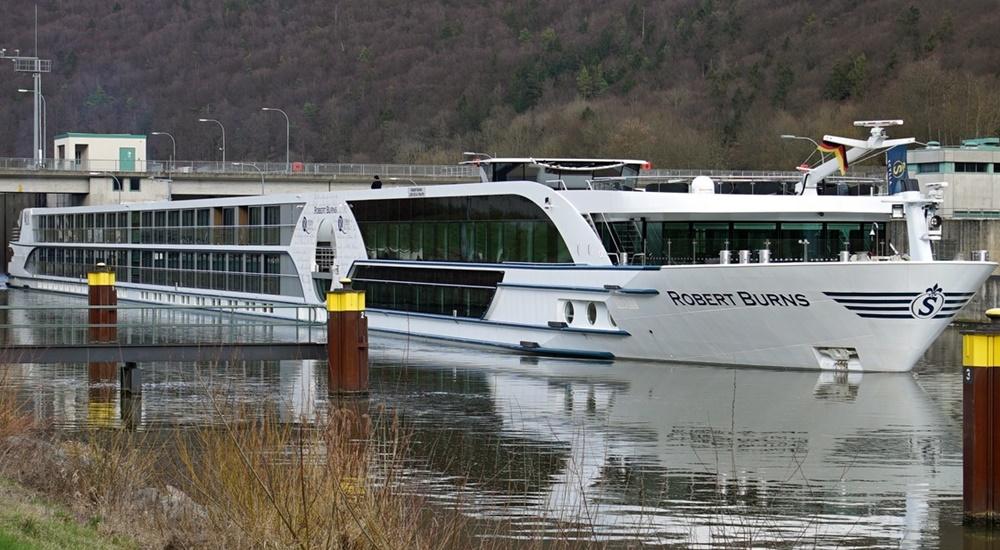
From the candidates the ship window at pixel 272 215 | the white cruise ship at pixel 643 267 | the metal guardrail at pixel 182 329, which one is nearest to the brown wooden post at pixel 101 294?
the metal guardrail at pixel 182 329

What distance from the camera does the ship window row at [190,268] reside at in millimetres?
45344

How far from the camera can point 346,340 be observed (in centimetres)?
2441

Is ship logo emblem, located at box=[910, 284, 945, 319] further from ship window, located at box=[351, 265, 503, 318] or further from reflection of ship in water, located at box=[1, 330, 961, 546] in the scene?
ship window, located at box=[351, 265, 503, 318]

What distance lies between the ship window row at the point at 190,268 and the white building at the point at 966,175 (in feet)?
86.7

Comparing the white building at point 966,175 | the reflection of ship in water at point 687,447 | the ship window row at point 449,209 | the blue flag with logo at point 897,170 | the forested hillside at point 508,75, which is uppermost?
the forested hillside at point 508,75

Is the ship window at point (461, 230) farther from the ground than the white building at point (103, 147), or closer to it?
closer to it

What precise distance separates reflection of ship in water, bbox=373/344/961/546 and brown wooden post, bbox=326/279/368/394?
40.9 inches

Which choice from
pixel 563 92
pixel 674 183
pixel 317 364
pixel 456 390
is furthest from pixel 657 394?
pixel 563 92

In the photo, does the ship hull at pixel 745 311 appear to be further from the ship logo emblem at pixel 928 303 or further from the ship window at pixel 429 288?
the ship window at pixel 429 288

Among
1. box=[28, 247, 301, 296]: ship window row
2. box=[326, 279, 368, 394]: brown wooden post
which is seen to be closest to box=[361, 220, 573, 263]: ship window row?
box=[28, 247, 301, 296]: ship window row

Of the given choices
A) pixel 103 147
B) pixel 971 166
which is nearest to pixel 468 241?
pixel 971 166

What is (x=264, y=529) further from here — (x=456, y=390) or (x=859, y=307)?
(x=859, y=307)

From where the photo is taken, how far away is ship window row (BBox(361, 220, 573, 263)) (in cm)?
3266

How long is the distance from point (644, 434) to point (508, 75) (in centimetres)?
11282
